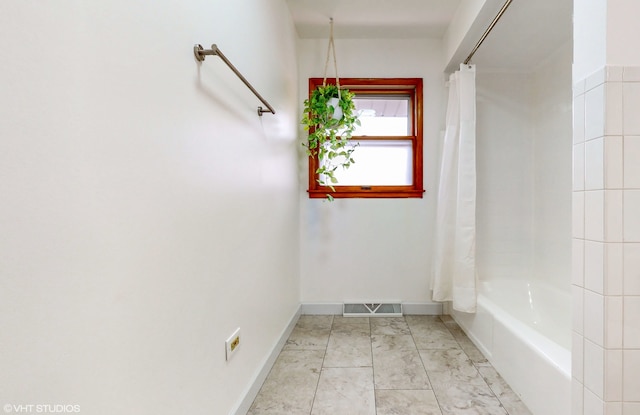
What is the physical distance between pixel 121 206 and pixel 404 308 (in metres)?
2.58

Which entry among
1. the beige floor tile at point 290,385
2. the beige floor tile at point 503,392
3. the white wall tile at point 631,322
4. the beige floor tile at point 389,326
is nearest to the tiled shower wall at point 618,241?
the white wall tile at point 631,322

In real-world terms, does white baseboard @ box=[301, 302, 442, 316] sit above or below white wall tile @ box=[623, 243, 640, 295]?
below

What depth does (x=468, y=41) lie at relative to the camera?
7.42ft

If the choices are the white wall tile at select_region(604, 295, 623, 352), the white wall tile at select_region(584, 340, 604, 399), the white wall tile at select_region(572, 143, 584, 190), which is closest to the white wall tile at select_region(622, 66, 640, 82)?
the white wall tile at select_region(572, 143, 584, 190)

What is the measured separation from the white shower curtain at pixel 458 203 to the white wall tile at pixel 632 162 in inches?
52.0

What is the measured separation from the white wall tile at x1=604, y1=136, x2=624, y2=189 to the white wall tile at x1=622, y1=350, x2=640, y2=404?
20.7 inches

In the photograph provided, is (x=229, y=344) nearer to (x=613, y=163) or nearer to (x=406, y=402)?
(x=406, y=402)

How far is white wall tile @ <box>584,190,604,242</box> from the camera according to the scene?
1.03m

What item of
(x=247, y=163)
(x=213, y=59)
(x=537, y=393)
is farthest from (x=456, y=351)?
(x=213, y=59)

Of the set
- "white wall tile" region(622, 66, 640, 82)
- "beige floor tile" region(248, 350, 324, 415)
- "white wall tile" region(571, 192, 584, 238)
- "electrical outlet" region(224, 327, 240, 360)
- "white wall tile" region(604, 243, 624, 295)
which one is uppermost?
"white wall tile" region(622, 66, 640, 82)

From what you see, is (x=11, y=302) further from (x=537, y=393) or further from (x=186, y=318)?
(x=537, y=393)

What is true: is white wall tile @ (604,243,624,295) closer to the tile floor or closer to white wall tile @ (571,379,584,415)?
white wall tile @ (571,379,584,415)

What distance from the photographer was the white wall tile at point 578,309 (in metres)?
1.10

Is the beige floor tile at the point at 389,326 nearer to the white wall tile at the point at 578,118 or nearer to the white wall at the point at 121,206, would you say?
the white wall at the point at 121,206
